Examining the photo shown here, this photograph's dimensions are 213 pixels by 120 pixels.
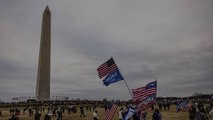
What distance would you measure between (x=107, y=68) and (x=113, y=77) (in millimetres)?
629

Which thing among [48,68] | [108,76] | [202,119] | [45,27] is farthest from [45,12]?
[202,119]

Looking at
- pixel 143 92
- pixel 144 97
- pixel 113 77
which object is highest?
pixel 113 77

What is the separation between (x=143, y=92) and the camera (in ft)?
46.3

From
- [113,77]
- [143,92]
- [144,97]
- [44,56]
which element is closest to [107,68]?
[113,77]

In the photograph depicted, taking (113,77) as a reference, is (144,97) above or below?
below

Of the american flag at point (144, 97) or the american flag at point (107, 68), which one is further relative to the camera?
the american flag at point (107, 68)

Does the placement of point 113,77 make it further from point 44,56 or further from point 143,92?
point 44,56

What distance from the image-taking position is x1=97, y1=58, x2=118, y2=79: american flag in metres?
14.5

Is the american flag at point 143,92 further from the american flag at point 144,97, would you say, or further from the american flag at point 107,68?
the american flag at point 107,68

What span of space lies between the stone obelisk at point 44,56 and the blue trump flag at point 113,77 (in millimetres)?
52124

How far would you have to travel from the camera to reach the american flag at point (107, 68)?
14.5m

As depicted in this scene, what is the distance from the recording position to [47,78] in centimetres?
6731

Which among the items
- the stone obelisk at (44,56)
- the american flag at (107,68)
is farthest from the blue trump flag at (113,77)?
the stone obelisk at (44,56)

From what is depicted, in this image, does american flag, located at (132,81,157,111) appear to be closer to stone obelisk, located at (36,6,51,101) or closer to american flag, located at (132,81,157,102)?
american flag, located at (132,81,157,102)
